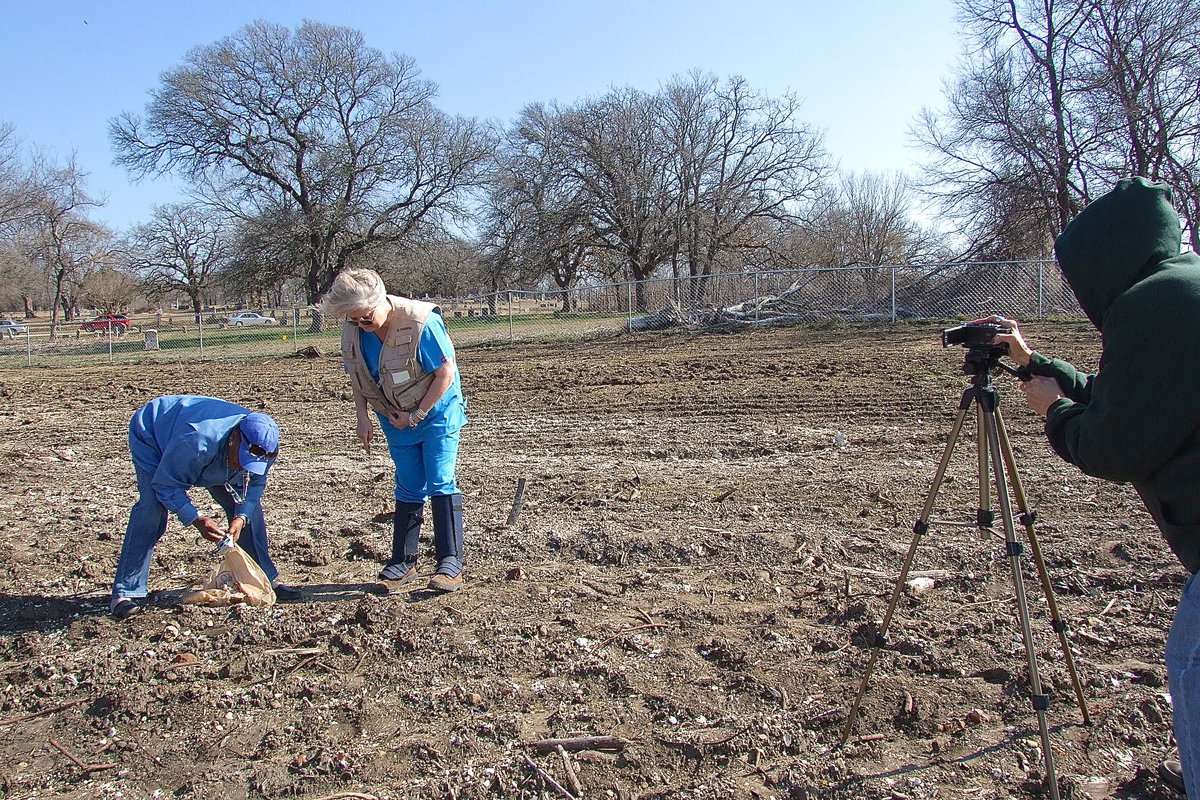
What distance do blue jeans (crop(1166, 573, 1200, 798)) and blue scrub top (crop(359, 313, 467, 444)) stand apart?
3301 mm

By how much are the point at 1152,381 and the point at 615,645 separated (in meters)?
2.64

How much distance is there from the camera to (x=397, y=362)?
4.29 metres

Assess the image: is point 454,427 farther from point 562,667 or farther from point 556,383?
point 556,383

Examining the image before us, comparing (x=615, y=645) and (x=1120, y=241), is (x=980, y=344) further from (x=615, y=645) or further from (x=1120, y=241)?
(x=615, y=645)

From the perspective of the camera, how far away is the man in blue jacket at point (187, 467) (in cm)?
399

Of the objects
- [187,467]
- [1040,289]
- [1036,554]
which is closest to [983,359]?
[1036,554]

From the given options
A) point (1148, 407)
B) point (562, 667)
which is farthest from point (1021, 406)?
point (1148, 407)

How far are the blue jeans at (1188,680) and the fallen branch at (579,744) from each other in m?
1.82

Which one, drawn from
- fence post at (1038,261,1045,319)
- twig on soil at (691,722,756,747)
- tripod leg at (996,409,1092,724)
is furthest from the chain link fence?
twig on soil at (691,722,756,747)

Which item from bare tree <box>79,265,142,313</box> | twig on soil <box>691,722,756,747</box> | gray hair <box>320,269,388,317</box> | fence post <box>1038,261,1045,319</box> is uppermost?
bare tree <box>79,265,142,313</box>

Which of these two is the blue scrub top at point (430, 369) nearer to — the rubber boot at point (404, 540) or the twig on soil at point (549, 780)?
the rubber boot at point (404, 540)

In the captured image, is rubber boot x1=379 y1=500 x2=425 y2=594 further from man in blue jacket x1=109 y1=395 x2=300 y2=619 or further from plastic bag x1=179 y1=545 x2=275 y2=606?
man in blue jacket x1=109 y1=395 x2=300 y2=619

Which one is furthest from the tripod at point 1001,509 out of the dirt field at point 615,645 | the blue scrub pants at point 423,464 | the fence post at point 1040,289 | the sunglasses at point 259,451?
the fence post at point 1040,289

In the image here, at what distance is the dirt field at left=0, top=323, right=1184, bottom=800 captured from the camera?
2934 mm
